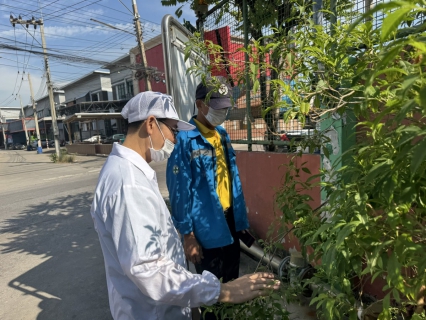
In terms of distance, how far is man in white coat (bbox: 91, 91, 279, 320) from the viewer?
1088 millimetres

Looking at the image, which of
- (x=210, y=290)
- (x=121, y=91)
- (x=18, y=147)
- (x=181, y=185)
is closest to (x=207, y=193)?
(x=181, y=185)

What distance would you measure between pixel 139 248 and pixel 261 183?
242 cm

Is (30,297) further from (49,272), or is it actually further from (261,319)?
(261,319)

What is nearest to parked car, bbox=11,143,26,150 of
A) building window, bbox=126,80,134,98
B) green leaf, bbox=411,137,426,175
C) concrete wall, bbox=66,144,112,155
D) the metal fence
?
concrete wall, bbox=66,144,112,155

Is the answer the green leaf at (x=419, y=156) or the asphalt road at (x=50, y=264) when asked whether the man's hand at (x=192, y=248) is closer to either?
the asphalt road at (x=50, y=264)

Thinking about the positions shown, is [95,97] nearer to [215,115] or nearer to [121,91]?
[121,91]

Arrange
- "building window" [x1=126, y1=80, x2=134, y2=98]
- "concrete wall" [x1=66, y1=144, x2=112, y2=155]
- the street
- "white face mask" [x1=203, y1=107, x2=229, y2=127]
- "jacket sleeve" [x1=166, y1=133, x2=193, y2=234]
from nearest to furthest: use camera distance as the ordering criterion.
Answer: "jacket sleeve" [x1=166, y1=133, x2=193, y2=234] → "white face mask" [x1=203, y1=107, x2=229, y2=127] → the street → "concrete wall" [x1=66, y1=144, x2=112, y2=155] → "building window" [x1=126, y1=80, x2=134, y2=98]

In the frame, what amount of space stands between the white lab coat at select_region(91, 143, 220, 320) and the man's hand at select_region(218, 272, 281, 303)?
2.4 inches

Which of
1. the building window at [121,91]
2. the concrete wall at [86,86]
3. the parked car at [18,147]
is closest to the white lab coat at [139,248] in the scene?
the building window at [121,91]

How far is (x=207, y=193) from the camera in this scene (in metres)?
2.14

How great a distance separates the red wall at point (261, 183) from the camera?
3027 millimetres

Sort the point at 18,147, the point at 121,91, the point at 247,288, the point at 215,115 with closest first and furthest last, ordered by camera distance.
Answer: the point at 247,288 → the point at 215,115 → the point at 121,91 → the point at 18,147

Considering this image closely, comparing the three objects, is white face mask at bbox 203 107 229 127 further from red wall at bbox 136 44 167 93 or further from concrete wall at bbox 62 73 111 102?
concrete wall at bbox 62 73 111 102

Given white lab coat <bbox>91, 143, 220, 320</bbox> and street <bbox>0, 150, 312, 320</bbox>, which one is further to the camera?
street <bbox>0, 150, 312, 320</bbox>
